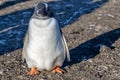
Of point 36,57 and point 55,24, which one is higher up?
point 55,24

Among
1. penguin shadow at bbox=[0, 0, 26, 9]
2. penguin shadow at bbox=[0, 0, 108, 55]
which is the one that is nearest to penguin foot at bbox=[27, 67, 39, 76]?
penguin shadow at bbox=[0, 0, 108, 55]

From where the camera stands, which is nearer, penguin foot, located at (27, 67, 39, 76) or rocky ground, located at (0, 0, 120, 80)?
penguin foot, located at (27, 67, 39, 76)

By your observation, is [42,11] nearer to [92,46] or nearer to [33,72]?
[33,72]

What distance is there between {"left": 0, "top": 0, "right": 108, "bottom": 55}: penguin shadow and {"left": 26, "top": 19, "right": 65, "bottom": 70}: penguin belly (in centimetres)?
104

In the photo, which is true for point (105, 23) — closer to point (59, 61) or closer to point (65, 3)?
point (65, 3)

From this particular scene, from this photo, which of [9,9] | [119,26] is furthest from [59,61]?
[9,9]

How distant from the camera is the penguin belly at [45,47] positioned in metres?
5.12

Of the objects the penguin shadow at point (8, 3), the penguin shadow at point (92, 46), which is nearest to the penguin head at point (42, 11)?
the penguin shadow at point (92, 46)

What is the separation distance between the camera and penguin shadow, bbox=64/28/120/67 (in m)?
6.09

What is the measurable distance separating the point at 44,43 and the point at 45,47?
67 mm

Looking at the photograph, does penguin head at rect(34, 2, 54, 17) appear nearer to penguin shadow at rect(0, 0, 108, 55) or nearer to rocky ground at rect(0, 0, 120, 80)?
rocky ground at rect(0, 0, 120, 80)

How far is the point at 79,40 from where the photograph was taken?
677 cm

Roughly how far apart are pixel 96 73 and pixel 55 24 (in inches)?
38.4

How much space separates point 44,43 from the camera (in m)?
5.20
